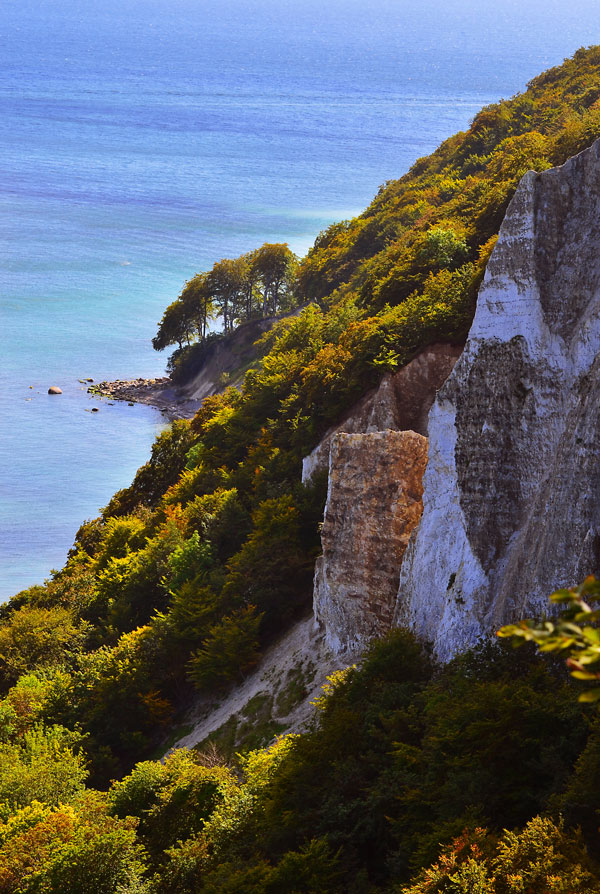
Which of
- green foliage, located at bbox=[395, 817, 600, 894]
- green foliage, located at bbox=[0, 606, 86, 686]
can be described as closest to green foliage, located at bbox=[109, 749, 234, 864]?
green foliage, located at bbox=[395, 817, 600, 894]

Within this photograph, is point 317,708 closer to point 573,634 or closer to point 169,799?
point 169,799

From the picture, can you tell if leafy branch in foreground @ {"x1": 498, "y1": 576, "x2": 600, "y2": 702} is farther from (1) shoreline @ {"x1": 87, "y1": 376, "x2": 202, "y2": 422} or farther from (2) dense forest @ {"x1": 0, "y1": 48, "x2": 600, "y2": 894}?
(1) shoreline @ {"x1": 87, "y1": 376, "x2": 202, "y2": 422}

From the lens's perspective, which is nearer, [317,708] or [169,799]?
[169,799]

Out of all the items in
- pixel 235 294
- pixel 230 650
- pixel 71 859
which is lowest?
pixel 71 859

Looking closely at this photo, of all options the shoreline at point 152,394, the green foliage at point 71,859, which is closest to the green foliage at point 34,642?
the green foliage at point 71,859

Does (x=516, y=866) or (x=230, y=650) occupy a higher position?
(x=230, y=650)

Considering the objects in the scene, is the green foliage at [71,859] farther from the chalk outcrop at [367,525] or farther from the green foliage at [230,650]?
the green foliage at [230,650]

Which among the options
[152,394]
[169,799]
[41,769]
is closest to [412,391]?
[169,799]

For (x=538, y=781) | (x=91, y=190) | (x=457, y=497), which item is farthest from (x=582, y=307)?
(x=91, y=190)
